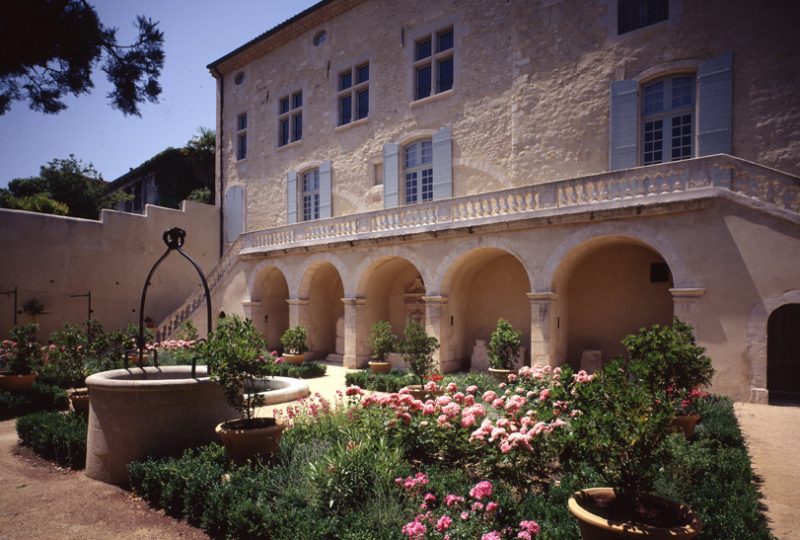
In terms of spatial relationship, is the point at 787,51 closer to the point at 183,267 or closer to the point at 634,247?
the point at 634,247

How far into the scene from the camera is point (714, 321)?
9328 millimetres

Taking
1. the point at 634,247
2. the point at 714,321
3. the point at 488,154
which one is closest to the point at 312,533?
the point at 714,321

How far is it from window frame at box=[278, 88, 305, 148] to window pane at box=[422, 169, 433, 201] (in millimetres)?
6462

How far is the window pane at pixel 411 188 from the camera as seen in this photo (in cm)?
1662

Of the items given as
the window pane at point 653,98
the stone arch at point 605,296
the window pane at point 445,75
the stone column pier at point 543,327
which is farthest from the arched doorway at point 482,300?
the window pane at point 445,75

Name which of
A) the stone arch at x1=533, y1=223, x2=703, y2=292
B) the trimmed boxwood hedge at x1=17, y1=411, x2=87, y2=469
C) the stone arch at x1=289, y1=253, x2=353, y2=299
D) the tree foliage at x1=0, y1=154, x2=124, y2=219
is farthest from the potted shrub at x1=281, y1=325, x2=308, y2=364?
the tree foliage at x1=0, y1=154, x2=124, y2=219

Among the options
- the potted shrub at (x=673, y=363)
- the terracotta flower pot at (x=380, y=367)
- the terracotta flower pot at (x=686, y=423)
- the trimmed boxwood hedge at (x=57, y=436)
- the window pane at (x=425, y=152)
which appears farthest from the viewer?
the window pane at (x=425, y=152)

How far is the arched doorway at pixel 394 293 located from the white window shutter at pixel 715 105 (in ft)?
28.2

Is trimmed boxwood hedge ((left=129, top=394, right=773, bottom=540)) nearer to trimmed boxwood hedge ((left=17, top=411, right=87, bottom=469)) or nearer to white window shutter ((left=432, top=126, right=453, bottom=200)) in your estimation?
trimmed boxwood hedge ((left=17, top=411, right=87, bottom=469))

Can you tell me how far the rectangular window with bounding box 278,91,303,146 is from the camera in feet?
66.9

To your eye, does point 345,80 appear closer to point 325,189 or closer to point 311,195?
point 325,189

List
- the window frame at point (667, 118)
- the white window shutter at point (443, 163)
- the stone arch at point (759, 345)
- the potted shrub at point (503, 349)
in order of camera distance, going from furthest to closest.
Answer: the white window shutter at point (443, 163) < the window frame at point (667, 118) < the potted shrub at point (503, 349) < the stone arch at point (759, 345)

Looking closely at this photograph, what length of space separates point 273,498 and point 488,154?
12272 mm

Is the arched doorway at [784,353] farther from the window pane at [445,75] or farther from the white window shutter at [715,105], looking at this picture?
the window pane at [445,75]
